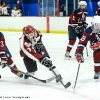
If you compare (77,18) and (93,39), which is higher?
(77,18)

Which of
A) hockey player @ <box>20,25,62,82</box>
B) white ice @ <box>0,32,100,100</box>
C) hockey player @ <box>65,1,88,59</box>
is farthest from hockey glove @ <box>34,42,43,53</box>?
hockey player @ <box>65,1,88,59</box>

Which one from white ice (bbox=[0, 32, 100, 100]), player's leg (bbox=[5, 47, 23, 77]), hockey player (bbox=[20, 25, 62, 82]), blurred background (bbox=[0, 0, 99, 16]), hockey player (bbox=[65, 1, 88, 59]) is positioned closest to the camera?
white ice (bbox=[0, 32, 100, 100])

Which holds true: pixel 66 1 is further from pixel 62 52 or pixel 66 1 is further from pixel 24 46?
pixel 24 46

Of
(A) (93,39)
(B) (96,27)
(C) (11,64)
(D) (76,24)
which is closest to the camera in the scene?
(B) (96,27)

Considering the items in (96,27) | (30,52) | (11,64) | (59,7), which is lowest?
(11,64)

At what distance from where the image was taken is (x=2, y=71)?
4.92 metres

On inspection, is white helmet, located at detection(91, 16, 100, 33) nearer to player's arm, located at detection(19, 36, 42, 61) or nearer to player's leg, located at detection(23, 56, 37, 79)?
player's arm, located at detection(19, 36, 42, 61)

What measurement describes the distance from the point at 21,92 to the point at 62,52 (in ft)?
10.6

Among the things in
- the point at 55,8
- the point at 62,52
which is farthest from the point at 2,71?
the point at 55,8

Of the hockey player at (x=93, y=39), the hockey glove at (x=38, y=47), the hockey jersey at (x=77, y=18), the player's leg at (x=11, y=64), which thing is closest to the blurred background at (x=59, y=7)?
the hockey jersey at (x=77, y=18)

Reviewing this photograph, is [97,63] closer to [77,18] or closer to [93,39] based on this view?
[93,39]

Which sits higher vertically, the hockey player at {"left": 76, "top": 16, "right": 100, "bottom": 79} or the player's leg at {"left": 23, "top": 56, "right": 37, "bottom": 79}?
the hockey player at {"left": 76, "top": 16, "right": 100, "bottom": 79}

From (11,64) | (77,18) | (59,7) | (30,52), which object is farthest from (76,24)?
(59,7)

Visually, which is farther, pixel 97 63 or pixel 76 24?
pixel 76 24
